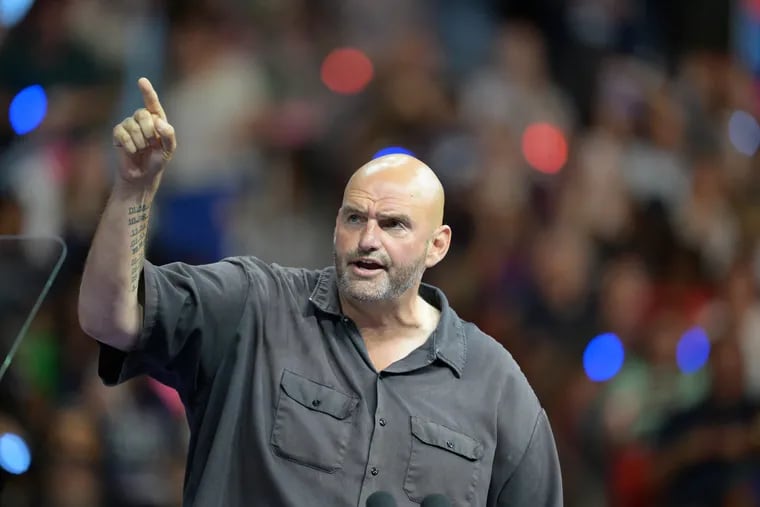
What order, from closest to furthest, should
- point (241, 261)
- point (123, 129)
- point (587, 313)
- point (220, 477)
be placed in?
1. point (123, 129)
2. point (220, 477)
3. point (241, 261)
4. point (587, 313)

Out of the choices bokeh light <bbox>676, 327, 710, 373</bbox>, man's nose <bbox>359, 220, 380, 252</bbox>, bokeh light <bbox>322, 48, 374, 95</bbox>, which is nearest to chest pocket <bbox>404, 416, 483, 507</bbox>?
man's nose <bbox>359, 220, 380, 252</bbox>

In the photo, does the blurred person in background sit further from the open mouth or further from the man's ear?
the open mouth

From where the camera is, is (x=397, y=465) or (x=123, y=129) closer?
(x=123, y=129)

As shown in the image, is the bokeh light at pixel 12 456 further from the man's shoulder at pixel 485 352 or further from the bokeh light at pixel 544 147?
the bokeh light at pixel 544 147

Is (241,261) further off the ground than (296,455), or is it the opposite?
(241,261)

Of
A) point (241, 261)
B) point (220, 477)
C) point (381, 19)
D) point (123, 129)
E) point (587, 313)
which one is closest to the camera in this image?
point (123, 129)

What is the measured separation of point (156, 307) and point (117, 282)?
153 millimetres

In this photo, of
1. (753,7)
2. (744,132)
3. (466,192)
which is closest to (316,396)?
(466,192)

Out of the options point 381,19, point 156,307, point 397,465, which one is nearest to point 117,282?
point 156,307

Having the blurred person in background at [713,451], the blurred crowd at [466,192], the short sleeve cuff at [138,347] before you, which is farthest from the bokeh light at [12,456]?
the blurred person in background at [713,451]

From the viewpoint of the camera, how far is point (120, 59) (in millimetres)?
7305

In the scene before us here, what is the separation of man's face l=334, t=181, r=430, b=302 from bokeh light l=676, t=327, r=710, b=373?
3637 millimetres

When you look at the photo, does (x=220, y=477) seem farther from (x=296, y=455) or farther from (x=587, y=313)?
(x=587, y=313)

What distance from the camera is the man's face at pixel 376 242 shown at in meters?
3.48
